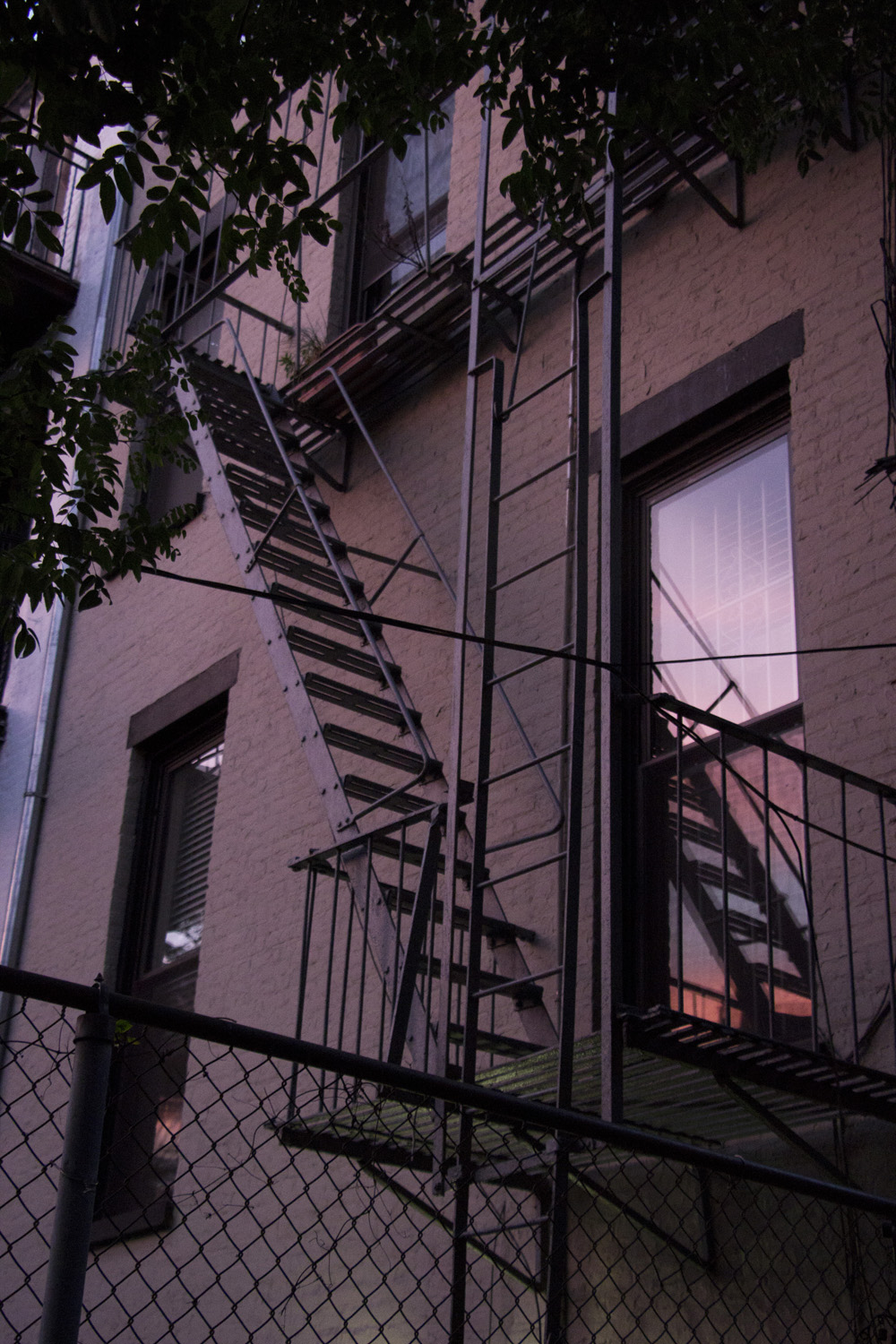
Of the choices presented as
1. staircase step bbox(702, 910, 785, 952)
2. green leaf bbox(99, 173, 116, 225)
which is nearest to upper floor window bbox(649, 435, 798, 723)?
staircase step bbox(702, 910, 785, 952)

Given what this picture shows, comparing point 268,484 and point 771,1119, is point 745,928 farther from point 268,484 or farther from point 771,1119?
point 268,484

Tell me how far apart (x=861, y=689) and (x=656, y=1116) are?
6.19 feet

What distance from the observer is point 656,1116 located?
5.41m

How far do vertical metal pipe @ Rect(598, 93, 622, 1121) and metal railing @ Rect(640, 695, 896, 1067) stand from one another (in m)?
0.23

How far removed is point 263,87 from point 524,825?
372cm

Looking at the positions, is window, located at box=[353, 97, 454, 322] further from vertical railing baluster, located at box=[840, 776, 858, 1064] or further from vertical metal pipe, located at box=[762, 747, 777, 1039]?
vertical railing baluster, located at box=[840, 776, 858, 1064]

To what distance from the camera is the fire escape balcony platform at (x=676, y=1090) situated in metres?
4.57

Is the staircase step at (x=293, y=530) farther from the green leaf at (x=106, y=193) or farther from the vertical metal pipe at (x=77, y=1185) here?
the vertical metal pipe at (x=77, y=1185)

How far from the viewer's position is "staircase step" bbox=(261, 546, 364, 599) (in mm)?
8031

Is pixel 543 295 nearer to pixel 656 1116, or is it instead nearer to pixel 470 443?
pixel 470 443

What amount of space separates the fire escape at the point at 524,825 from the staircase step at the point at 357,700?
2 cm

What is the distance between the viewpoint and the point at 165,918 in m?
10.0

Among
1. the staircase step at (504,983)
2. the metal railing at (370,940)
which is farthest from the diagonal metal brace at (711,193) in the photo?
the staircase step at (504,983)

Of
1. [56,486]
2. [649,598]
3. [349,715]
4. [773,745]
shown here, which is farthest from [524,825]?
[56,486]
